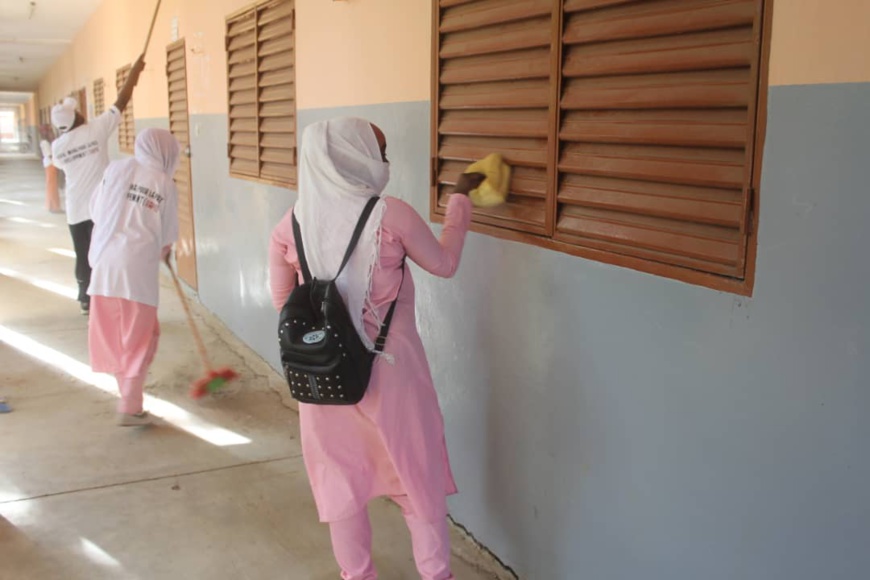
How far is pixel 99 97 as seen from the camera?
13383 mm

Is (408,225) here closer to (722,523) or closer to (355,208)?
(355,208)

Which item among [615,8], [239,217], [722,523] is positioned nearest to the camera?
[722,523]

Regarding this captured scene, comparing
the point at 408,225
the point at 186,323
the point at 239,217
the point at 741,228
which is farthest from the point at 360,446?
the point at 186,323

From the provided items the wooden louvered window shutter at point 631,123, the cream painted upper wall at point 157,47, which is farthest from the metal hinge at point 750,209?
the cream painted upper wall at point 157,47

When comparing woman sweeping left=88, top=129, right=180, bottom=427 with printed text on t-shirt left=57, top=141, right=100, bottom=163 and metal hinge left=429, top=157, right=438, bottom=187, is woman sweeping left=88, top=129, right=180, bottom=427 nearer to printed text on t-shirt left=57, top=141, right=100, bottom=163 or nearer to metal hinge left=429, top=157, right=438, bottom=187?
metal hinge left=429, top=157, right=438, bottom=187

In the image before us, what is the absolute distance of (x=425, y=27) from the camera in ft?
10.7

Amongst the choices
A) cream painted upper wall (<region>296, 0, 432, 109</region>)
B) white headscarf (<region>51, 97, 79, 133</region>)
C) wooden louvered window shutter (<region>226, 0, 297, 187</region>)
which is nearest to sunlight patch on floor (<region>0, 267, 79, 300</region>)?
white headscarf (<region>51, 97, 79, 133</region>)

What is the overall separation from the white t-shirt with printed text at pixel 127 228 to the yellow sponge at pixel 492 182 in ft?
7.62

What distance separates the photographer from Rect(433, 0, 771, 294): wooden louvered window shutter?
1.92 m

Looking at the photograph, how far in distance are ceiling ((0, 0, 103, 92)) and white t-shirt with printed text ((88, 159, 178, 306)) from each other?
977cm

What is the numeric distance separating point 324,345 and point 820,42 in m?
1.52

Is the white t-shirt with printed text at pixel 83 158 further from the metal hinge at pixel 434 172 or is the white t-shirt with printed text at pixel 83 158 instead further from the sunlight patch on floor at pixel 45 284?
the metal hinge at pixel 434 172

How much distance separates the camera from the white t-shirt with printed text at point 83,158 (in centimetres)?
688

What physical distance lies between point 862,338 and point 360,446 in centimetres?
160
